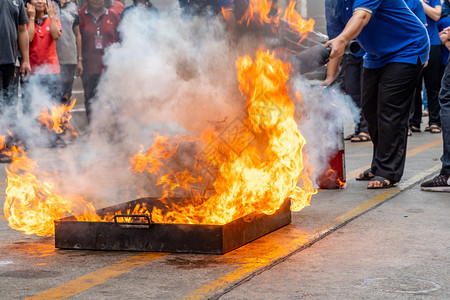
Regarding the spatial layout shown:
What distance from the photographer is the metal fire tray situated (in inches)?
158

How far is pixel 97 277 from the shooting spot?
3.61 metres

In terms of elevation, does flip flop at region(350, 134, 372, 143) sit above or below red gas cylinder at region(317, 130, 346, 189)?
above

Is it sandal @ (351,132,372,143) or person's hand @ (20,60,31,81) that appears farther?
sandal @ (351,132,372,143)

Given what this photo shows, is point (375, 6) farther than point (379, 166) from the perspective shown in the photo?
No

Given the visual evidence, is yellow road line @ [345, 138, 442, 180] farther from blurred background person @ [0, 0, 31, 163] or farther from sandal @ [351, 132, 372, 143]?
blurred background person @ [0, 0, 31, 163]

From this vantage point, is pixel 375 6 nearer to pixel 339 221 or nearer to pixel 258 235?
pixel 339 221

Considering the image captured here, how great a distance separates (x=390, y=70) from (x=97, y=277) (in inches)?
144

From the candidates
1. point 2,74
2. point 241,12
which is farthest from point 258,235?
point 2,74

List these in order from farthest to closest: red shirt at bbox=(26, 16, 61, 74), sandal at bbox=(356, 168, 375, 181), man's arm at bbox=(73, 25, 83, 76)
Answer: man's arm at bbox=(73, 25, 83, 76) → red shirt at bbox=(26, 16, 61, 74) → sandal at bbox=(356, 168, 375, 181)

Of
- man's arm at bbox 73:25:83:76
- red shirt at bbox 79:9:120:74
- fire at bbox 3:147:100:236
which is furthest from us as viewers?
man's arm at bbox 73:25:83:76

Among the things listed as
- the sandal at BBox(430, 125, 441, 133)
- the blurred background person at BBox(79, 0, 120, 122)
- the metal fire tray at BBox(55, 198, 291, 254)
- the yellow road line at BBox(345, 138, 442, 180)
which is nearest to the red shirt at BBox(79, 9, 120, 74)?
the blurred background person at BBox(79, 0, 120, 122)

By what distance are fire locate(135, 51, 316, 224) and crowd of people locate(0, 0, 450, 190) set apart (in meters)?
0.90

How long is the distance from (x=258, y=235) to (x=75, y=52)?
799cm

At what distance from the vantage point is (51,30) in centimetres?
1070
